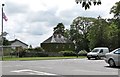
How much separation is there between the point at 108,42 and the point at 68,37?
3696 centimetres

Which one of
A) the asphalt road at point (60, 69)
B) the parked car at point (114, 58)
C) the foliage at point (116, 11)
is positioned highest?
the foliage at point (116, 11)

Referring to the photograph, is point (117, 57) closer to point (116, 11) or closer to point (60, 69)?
point (60, 69)

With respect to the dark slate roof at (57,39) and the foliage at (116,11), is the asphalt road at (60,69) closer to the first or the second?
the foliage at (116,11)

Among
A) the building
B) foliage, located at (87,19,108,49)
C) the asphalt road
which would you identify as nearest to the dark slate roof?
the building

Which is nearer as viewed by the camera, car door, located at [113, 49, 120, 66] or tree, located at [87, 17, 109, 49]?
car door, located at [113, 49, 120, 66]

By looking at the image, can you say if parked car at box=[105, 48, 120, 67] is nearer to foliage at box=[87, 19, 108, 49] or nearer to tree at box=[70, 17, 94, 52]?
foliage at box=[87, 19, 108, 49]

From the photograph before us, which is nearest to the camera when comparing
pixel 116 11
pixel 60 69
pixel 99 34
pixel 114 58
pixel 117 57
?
pixel 60 69

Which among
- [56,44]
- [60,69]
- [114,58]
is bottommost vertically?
[60,69]

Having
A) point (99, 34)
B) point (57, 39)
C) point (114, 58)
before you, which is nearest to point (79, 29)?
point (57, 39)

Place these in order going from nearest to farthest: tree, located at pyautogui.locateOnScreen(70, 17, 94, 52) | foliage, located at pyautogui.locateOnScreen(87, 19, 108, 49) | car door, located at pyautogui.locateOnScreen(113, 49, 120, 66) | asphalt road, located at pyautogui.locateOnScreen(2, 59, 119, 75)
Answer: asphalt road, located at pyautogui.locateOnScreen(2, 59, 119, 75) → car door, located at pyautogui.locateOnScreen(113, 49, 120, 66) → foliage, located at pyautogui.locateOnScreen(87, 19, 108, 49) → tree, located at pyautogui.locateOnScreen(70, 17, 94, 52)

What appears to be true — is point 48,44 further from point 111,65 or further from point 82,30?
point 111,65

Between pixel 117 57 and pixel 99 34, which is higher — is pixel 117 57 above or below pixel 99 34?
below

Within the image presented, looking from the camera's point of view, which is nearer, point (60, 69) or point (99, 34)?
point (60, 69)

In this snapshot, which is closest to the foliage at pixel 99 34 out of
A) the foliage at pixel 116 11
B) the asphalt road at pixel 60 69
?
the foliage at pixel 116 11
